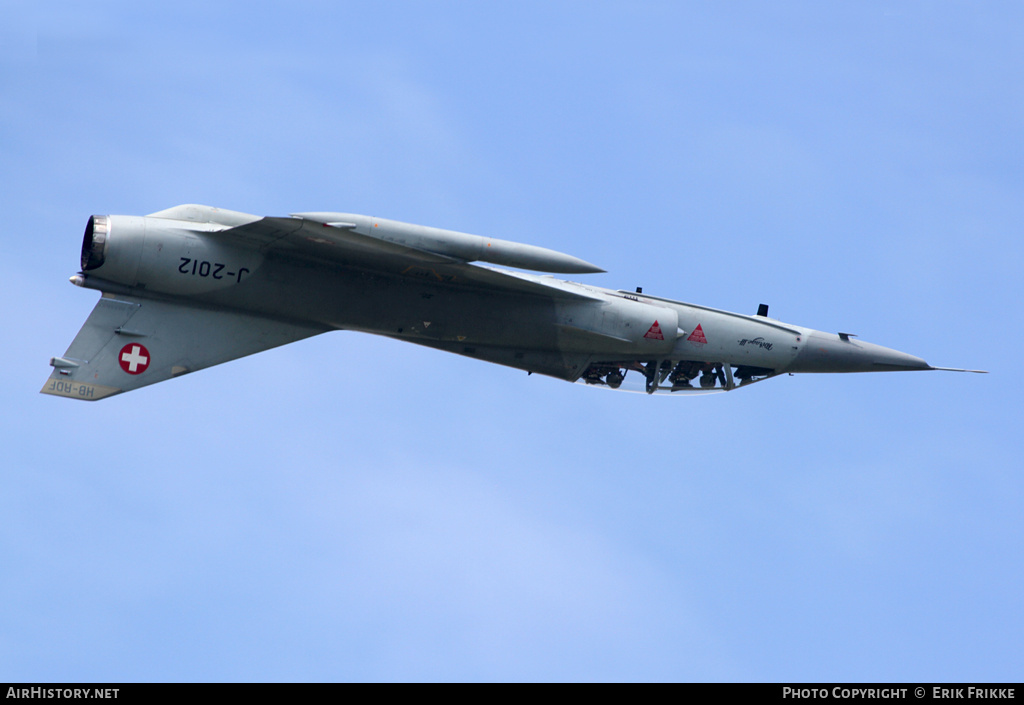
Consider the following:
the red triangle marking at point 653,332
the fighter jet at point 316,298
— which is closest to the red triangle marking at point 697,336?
the fighter jet at point 316,298

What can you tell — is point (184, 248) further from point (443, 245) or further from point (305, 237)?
point (443, 245)

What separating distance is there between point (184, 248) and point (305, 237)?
2.11 metres

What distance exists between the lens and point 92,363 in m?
21.6

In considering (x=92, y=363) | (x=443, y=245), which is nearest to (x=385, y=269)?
(x=443, y=245)

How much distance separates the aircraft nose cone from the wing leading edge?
10383 mm

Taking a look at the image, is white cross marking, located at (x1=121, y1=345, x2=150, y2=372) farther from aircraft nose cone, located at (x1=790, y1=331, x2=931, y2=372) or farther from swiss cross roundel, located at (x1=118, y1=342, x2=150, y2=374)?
aircraft nose cone, located at (x1=790, y1=331, x2=931, y2=372)

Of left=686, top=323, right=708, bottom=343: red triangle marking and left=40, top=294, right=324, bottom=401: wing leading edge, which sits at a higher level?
left=686, top=323, right=708, bottom=343: red triangle marking

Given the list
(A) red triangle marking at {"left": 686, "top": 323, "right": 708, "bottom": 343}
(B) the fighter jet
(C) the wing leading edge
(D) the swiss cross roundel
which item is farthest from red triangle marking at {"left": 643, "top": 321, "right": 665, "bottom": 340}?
(D) the swiss cross roundel

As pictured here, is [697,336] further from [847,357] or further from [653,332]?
[847,357]

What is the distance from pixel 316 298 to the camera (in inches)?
881

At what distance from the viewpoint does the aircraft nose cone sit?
84.9 feet

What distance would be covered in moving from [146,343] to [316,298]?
9.73ft

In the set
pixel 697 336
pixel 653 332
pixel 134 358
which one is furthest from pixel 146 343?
pixel 697 336
